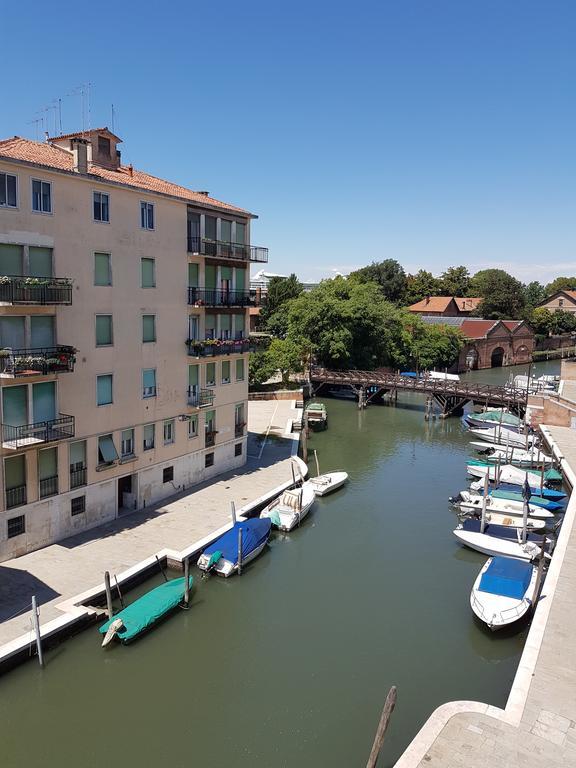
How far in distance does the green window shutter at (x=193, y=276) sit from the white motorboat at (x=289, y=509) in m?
11.5

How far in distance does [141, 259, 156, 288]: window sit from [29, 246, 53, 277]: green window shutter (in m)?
5.09

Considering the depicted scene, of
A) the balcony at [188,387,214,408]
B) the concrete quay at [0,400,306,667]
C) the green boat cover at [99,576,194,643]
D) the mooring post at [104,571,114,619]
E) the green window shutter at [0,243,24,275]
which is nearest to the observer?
the concrete quay at [0,400,306,667]

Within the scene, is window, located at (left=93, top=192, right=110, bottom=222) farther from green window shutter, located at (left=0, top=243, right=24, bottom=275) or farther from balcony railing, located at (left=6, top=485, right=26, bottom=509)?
balcony railing, located at (left=6, top=485, right=26, bottom=509)

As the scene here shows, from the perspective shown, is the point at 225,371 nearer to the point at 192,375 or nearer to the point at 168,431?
the point at 192,375

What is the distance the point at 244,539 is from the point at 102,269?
12590 mm

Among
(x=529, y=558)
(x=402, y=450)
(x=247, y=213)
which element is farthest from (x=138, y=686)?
(x=402, y=450)

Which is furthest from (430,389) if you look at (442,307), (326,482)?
(442,307)

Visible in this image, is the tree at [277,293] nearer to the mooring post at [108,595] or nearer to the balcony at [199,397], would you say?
the balcony at [199,397]

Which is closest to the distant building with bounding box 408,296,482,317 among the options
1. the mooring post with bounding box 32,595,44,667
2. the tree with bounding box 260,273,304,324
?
the tree with bounding box 260,273,304,324

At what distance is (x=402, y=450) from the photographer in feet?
151

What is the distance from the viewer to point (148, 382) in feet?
91.4

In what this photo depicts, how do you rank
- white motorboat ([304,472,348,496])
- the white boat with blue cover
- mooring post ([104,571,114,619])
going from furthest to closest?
white motorboat ([304,472,348,496]) < the white boat with blue cover < mooring post ([104,571,114,619])

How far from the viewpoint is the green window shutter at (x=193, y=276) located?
30141 mm

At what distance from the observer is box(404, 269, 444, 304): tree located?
127 meters
